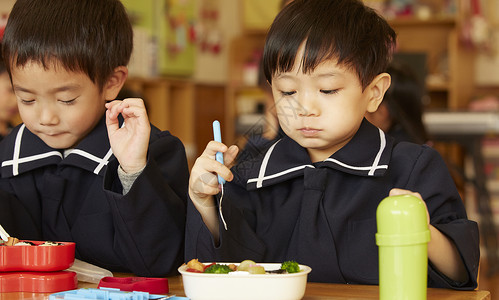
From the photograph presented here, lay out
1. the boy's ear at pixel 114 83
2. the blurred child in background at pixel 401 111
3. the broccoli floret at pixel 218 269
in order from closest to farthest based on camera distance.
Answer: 1. the broccoli floret at pixel 218 269
2. the boy's ear at pixel 114 83
3. the blurred child in background at pixel 401 111

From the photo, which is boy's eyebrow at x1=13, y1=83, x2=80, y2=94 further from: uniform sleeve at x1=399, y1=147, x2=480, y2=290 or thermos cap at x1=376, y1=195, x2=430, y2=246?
thermos cap at x1=376, y1=195, x2=430, y2=246

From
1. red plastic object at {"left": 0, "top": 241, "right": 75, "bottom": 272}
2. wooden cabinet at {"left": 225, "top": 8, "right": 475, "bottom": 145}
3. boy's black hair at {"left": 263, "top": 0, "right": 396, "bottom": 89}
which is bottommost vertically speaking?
red plastic object at {"left": 0, "top": 241, "right": 75, "bottom": 272}

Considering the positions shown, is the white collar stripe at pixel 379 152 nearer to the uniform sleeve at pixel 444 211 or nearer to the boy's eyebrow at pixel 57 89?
the uniform sleeve at pixel 444 211

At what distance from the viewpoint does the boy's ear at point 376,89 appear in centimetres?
115

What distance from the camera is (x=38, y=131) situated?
121 cm

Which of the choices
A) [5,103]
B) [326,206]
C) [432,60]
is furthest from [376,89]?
[432,60]

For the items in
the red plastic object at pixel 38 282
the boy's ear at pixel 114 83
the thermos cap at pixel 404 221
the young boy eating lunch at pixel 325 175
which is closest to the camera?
the thermos cap at pixel 404 221

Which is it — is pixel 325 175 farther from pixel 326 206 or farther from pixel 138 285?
pixel 138 285

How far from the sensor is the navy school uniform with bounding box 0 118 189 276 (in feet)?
3.57

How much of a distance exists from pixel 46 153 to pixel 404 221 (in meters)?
0.77

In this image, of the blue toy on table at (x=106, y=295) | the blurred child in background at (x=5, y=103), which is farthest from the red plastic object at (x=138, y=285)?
the blurred child in background at (x=5, y=103)

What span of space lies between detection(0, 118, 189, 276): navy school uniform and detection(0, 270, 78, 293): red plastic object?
18 centimetres

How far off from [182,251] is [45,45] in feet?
1.41

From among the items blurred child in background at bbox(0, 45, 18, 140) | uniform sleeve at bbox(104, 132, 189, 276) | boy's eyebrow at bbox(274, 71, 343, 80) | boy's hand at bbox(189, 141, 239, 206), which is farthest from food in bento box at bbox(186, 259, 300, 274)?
blurred child in background at bbox(0, 45, 18, 140)
